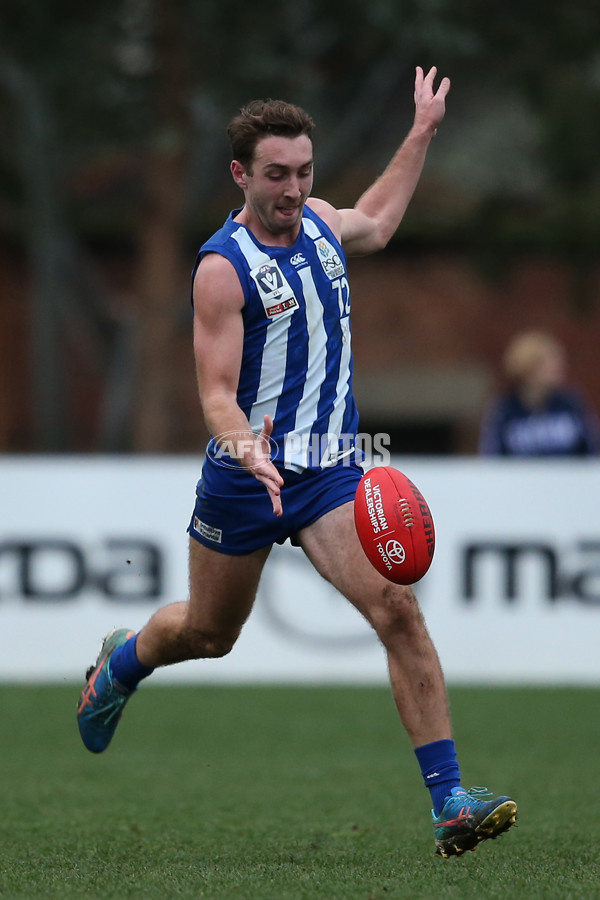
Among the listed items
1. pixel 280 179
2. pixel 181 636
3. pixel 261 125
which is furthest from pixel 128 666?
pixel 261 125

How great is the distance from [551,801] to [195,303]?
2679mm

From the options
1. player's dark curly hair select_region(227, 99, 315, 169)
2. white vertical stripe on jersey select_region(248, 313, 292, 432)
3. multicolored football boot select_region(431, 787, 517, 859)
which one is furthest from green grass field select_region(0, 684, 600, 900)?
player's dark curly hair select_region(227, 99, 315, 169)

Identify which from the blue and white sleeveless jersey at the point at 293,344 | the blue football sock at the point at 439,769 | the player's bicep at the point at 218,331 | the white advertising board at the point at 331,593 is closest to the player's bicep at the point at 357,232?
the blue and white sleeveless jersey at the point at 293,344

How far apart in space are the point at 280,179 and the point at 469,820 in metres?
2.14

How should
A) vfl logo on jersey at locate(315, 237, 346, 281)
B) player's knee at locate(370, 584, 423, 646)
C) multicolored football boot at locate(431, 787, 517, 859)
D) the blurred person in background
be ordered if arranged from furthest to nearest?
the blurred person in background → vfl logo on jersey at locate(315, 237, 346, 281) → player's knee at locate(370, 584, 423, 646) → multicolored football boot at locate(431, 787, 517, 859)

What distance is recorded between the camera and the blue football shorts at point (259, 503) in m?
5.03

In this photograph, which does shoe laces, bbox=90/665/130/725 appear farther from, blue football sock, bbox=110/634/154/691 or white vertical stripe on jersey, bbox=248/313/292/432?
white vertical stripe on jersey, bbox=248/313/292/432

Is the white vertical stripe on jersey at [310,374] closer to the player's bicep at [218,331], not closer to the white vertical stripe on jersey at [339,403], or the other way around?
the white vertical stripe on jersey at [339,403]

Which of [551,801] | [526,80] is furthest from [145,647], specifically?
[526,80]

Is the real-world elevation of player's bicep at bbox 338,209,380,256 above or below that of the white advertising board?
above

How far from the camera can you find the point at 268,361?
5.06 m

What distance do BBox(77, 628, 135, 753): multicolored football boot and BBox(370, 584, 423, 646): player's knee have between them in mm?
1348

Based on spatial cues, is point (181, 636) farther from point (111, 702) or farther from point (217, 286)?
point (217, 286)

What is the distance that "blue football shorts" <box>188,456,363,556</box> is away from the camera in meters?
5.03
